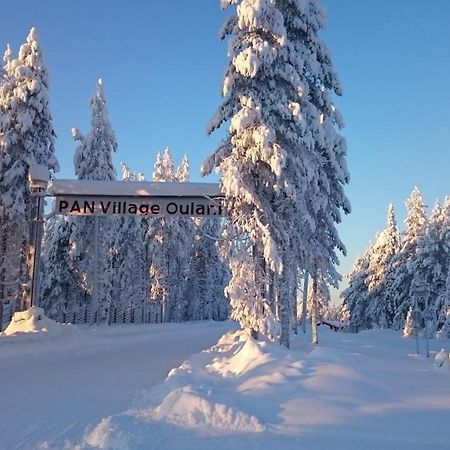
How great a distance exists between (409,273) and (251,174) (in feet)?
90.2

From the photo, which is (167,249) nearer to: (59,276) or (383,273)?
(59,276)

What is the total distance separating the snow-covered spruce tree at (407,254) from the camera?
40844mm

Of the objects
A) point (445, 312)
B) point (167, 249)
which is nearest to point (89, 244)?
point (167, 249)

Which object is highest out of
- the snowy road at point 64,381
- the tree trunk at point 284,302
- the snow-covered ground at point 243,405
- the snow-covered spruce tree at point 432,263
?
the snow-covered spruce tree at point 432,263

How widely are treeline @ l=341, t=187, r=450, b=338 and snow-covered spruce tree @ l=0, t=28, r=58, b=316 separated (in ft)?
73.2

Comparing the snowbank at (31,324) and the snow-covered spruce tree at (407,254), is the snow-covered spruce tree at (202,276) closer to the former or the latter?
the snow-covered spruce tree at (407,254)

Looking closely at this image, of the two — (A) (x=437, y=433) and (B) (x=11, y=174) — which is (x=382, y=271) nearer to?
(B) (x=11, y=174)

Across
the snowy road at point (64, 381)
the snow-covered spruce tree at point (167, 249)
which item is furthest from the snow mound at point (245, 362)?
the snow-covered spruce tree at point (167, 249)

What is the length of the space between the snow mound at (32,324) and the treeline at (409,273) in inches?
837

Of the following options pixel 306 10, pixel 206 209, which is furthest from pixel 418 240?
pixel 306 10

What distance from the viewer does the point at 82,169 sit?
1300 inches

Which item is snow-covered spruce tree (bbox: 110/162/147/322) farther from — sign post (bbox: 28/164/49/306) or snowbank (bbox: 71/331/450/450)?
snowbank (bbox: 71/331/450/450)

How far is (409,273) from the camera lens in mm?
39156

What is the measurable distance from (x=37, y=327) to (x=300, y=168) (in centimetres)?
1066
